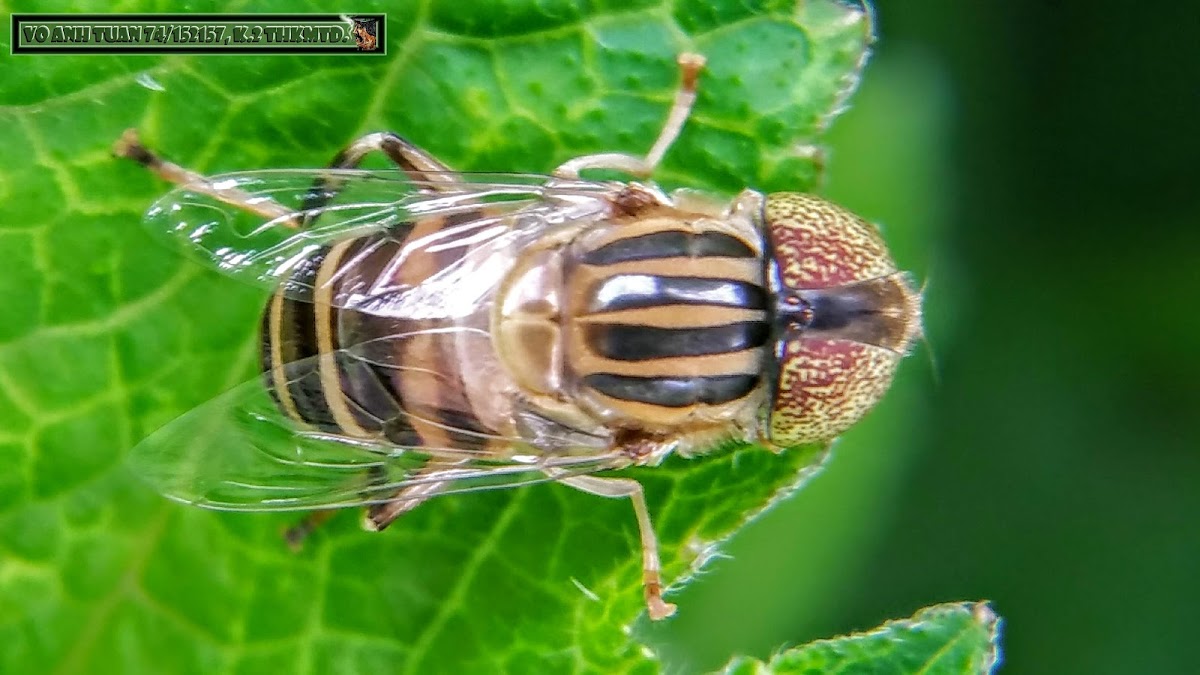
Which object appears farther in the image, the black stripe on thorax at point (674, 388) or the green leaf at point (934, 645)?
the black stripe on thorax at point (674, 388)

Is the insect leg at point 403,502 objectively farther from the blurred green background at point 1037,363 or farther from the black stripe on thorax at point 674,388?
the blurred green background at point 1037,363

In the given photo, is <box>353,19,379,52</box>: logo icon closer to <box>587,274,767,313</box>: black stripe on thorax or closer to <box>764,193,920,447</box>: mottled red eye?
<box>587,274,767,313</box>: black stripe on thorax

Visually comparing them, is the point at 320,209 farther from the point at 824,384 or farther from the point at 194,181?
the point at 824,384

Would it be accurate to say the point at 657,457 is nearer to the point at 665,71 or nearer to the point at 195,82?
the point at 665,71

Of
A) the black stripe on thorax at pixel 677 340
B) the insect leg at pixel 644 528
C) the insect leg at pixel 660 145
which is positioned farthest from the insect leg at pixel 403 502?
the insect leg at pixel 660 145

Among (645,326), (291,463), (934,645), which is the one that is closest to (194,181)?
(291,463)

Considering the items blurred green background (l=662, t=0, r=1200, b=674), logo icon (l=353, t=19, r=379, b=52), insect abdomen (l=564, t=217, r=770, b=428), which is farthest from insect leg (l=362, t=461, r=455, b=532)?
blurred green background (l=662, t=0, r=1200, b=674)
